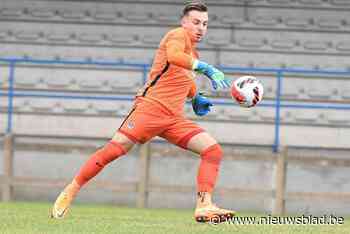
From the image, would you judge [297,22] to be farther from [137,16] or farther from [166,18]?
[137,16]

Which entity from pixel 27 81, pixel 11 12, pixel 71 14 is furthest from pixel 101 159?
pixel 11 12

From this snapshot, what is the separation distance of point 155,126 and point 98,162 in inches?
Answer: 22.2

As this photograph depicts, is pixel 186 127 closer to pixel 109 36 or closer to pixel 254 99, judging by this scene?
pixel 254 99

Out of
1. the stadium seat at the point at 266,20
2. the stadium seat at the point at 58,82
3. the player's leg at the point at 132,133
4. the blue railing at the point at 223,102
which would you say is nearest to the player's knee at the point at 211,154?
the player's leg at the point at 132,133

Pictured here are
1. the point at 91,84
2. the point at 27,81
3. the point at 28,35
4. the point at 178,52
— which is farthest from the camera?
the point at 28,35

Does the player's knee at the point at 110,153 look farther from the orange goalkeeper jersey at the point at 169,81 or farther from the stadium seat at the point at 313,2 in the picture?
the stadium seat at the point at 313,2

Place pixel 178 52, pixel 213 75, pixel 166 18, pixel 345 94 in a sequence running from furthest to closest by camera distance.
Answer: pixel 166 18, pixel 345 94, pixel 178 52, pixel 213 75

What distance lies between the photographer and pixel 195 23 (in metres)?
8.50

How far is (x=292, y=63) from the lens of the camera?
1778cm

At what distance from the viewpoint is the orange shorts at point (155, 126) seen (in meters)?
8.61

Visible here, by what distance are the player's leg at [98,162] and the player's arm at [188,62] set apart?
84cm

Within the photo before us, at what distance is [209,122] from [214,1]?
109 inches

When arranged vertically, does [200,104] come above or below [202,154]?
above

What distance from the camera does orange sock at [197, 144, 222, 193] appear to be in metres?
8.54
